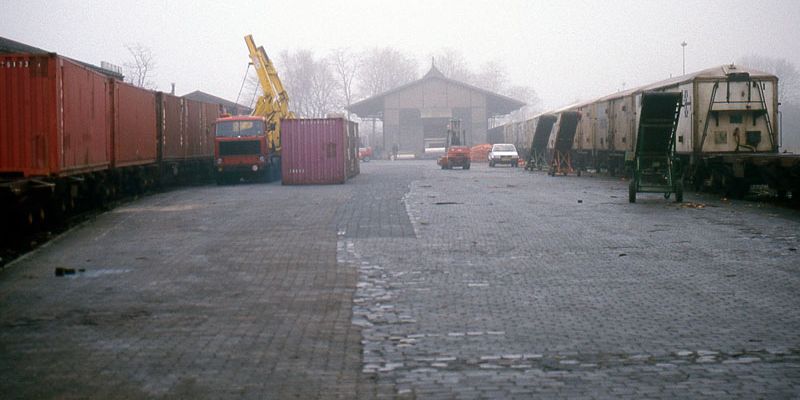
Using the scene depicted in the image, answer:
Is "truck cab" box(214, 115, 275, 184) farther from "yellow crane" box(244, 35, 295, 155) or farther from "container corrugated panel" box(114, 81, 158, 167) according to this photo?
"container corrugated panel" box(114, 81, 158, 167)

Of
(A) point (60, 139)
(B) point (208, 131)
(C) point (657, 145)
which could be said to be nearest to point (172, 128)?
(B) point (208, 131)

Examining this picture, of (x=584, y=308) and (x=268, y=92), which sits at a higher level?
(x=268, y=92)

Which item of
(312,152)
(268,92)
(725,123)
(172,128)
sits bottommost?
(312,152)

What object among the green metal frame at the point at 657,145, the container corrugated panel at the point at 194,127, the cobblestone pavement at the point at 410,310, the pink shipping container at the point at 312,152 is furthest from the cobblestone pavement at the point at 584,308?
the container corrugated panel at the point at 194,127

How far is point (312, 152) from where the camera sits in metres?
33.3

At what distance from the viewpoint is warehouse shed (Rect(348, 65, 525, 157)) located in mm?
→ 83750

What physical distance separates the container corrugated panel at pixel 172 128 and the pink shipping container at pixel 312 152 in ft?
13.7

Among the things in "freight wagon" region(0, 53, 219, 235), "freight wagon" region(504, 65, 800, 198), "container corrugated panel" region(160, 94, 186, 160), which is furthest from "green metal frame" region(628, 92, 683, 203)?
"container corrugated panel" region(160, 94, 186, 160)

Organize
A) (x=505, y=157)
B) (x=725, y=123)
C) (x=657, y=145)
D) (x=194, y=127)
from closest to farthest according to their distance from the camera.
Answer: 1. (x=657, y=145)
2. (x=725, y=123)
3. (x=194, y=127)
4. (x=505, y=157)

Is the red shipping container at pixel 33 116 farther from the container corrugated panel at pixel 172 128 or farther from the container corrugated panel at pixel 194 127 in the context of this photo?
the container corrugated panel at pixel 194 127

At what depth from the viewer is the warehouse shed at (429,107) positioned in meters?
83.8

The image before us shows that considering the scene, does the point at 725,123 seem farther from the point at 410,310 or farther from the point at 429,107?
the point at 429,107

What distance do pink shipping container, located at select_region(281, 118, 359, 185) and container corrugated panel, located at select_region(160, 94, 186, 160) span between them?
164 inches

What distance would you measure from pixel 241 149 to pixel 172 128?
365 cm
